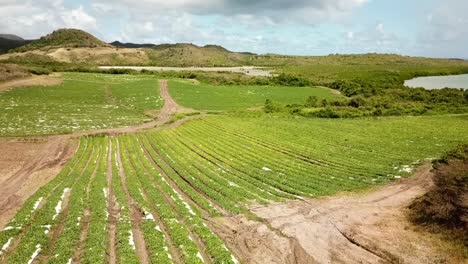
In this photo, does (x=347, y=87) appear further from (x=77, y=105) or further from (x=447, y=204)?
(x=447, y=204)

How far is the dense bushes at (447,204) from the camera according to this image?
23.2 m

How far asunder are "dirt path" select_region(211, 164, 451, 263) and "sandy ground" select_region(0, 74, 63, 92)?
78.0 meters

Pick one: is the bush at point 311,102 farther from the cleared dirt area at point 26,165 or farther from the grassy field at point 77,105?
the cleared dirt area at point 26,165

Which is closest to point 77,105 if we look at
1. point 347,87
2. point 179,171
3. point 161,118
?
point 161,118

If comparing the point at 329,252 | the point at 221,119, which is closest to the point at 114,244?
the point at 329,252

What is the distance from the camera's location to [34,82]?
93125 millimetres

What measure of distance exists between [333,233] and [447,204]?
24.8 feet

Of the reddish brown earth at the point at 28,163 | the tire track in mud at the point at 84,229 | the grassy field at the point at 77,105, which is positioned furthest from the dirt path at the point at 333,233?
the grassy field at the point at 77,105

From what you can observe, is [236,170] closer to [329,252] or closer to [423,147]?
[329,252]

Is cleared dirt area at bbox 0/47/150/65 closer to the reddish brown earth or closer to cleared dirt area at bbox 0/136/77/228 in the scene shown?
the reddish brown earth

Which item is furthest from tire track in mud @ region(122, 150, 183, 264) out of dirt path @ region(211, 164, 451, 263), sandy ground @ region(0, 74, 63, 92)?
sandy ground @ region(0, 74, 63, 92)

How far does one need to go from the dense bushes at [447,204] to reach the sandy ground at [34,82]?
84.9 meters

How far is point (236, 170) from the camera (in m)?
36.6

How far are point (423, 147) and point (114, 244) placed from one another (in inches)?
1536
